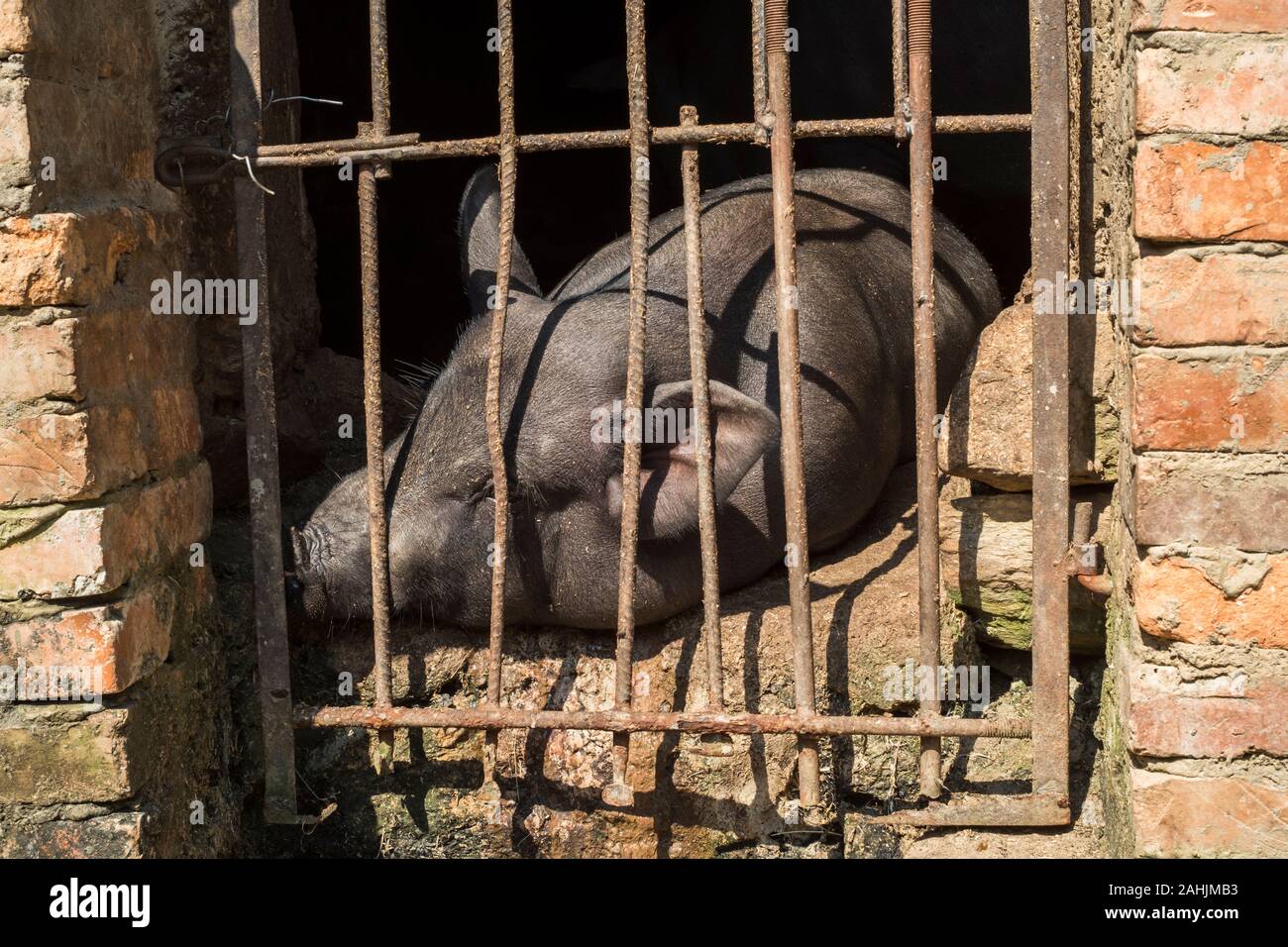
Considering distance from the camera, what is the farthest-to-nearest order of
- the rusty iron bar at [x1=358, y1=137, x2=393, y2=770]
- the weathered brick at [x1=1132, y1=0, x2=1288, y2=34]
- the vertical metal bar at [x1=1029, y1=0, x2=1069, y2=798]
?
1. the rusty iron bar at [x1=358, y1=137, x2=393, y2=770]
2. the vertical metal bar at [x1=1029, y1=0, x2=1069, y2=798]
3. the weathered brick at [x1=1132, y1=0, x2=1288, y2=34]

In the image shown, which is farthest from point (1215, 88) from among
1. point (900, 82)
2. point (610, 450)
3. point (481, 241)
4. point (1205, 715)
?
point (481, 241)

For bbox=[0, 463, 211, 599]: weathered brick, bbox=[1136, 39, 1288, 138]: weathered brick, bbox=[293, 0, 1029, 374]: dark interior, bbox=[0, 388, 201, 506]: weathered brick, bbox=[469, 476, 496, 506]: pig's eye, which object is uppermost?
bbox=[293, 0, 1029, 374]: dark interior

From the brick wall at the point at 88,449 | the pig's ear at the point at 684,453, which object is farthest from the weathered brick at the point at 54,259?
the pig's ear at the point at 684,453

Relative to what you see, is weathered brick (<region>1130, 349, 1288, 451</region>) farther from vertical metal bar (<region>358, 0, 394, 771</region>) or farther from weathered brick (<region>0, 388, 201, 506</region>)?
weathered brick (<region>0, 388, 201, 506</region>)

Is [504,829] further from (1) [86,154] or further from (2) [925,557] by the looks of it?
(1) [86,154]

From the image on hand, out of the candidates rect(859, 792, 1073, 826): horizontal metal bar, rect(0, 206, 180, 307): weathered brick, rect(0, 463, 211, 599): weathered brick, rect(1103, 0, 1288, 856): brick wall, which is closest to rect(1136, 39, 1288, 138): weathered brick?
rect(1103, 0, 1288, 856): brick wall

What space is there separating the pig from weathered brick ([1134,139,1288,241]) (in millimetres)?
1123

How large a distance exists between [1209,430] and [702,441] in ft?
3.68

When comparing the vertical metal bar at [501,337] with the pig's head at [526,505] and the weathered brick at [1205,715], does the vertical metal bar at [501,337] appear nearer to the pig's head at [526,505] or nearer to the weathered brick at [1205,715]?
the pig's head at [526,505]

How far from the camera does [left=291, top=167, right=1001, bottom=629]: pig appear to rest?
3773 millimetres

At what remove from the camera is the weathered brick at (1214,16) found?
104 inches

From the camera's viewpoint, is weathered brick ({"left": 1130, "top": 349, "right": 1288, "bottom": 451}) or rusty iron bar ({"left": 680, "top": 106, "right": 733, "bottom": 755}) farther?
rusty iron bar ({"left": 680, "top": 106, "right": 733, "bottom": 755})

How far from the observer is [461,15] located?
23.4ft

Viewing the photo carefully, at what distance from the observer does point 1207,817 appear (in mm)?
2848
